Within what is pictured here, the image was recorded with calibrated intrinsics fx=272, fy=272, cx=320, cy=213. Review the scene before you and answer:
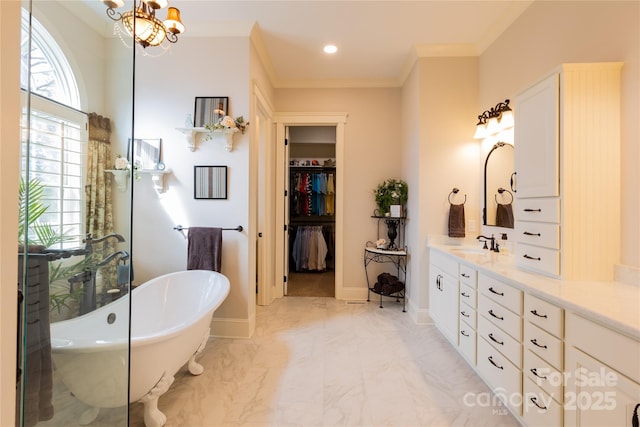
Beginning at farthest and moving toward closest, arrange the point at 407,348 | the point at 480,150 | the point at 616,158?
the point at 480,150
the point at 407,348
the point at 616,158

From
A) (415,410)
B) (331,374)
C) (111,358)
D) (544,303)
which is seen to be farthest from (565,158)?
(111,358)

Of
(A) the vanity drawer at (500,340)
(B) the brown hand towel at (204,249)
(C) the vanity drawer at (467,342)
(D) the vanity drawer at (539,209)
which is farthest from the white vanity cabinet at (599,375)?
(B) the brown hand towel at (204,249)

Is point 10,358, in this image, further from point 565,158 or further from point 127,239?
point 565,158

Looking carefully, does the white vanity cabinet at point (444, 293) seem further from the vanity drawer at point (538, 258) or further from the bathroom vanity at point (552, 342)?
the vanity drawer at point (538, 258)

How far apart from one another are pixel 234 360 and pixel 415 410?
1395mm

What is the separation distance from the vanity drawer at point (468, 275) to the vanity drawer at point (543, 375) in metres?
0.57

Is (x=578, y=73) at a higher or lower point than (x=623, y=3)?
lower

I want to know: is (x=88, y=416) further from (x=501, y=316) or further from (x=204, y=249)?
(x=501, y=316)

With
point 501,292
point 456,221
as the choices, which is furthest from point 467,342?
point 456,221

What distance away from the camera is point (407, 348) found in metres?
2.41

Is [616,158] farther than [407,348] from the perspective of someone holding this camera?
No

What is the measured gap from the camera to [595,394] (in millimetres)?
1078

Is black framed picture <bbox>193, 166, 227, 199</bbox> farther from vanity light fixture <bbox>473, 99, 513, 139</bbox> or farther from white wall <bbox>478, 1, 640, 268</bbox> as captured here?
white wall <bbox>478, 1, 640, 268</bbox>

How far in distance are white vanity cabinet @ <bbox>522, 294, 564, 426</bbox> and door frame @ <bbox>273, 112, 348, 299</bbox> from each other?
2318 millimetres
